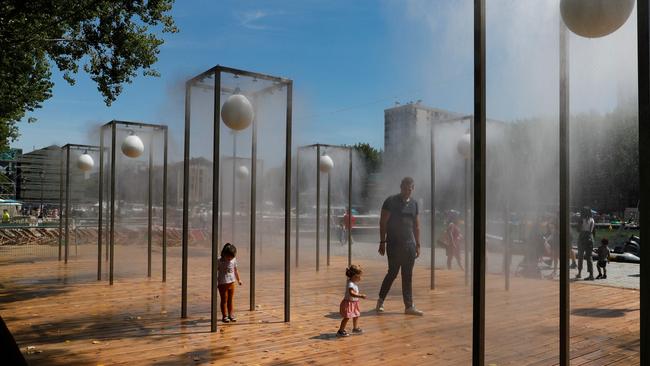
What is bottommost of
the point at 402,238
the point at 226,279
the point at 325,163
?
the point at 226,279

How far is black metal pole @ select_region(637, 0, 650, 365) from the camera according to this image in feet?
6.61

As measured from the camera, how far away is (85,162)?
1131cm

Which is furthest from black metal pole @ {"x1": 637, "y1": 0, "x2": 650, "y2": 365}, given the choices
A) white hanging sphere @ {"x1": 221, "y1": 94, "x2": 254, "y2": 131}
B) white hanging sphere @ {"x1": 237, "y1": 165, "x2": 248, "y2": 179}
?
white hanging sphere @ {"x1": 237, "y1": 165, "x2": 248, "y2": 179}

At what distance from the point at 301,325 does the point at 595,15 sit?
4046mm

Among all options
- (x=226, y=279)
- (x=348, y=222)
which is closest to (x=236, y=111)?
(x=226, y=279)

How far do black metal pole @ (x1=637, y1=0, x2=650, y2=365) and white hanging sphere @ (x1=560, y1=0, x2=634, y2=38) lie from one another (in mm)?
407

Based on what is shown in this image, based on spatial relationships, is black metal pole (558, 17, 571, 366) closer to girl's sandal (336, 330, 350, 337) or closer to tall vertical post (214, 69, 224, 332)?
girl's sandal (336, 330, 350, 337)

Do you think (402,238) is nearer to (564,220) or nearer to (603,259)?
(564,220)

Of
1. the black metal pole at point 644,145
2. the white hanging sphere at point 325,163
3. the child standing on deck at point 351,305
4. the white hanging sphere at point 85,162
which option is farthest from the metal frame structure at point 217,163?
the white hanging sphere at point 85,162

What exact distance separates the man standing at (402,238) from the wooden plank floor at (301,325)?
343 mm

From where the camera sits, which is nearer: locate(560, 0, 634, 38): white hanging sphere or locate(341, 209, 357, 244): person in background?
locate(560, 0, 634, 38): white hanging sphere

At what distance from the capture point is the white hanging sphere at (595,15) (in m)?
2.51

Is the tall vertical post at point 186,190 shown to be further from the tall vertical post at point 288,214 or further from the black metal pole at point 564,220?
the black metal pole at point 564,220

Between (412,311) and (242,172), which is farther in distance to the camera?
(242,172)
